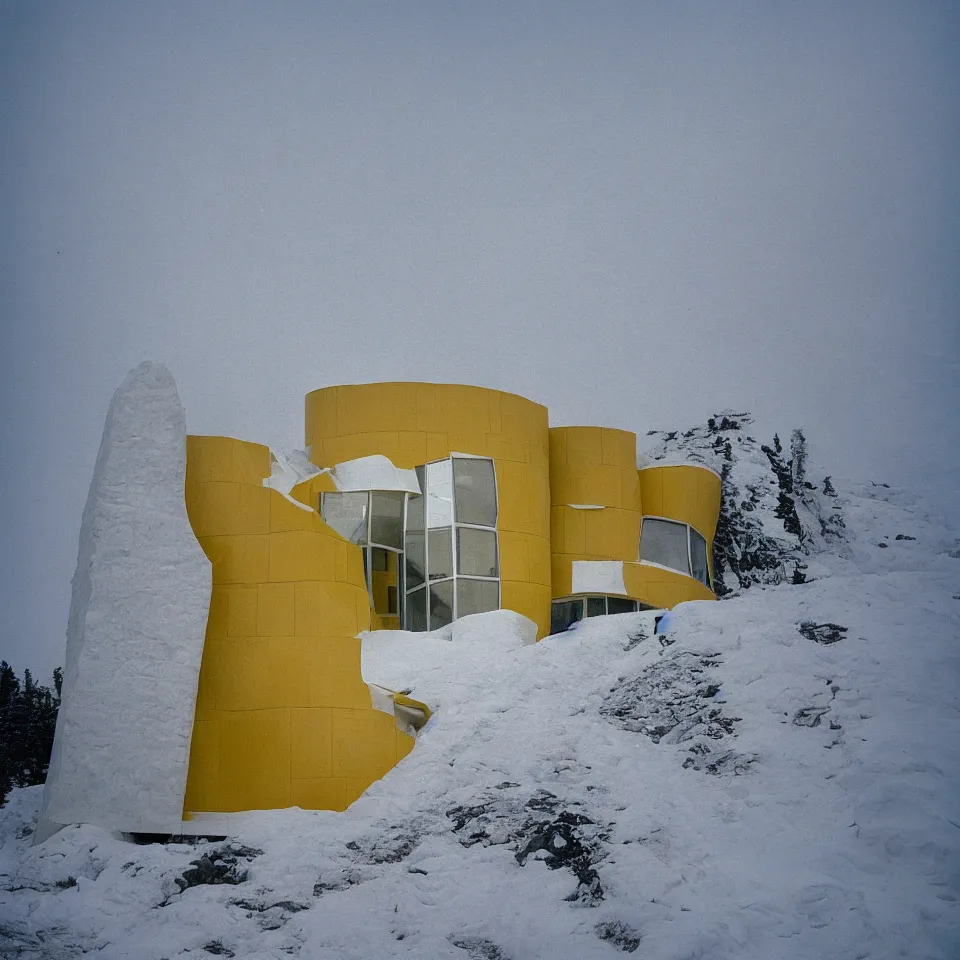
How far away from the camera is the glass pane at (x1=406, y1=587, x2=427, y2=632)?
19875 mm

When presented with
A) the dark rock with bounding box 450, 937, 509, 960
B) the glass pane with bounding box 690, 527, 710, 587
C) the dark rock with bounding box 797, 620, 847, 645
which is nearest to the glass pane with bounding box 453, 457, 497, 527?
the glass pane with bounding box 690, 527, 710, 587

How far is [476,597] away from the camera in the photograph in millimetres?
19938

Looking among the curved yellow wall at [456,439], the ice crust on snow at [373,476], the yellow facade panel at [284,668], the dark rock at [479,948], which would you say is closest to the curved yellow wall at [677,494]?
the curved yellow wall at [456,439]

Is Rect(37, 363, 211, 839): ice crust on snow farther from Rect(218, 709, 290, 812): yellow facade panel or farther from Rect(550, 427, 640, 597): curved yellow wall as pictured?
Rect(550, 427, 640, 597): curved yellow wall

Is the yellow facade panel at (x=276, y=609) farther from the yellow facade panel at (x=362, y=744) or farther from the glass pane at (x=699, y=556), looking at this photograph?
the glass pane at (x=699, y=556)

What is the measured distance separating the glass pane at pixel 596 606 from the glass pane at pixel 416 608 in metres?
3.20

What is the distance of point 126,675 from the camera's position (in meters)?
15.5

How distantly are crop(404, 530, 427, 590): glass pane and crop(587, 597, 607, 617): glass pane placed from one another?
3.26 metres

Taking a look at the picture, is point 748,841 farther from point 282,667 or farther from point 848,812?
point 282,667

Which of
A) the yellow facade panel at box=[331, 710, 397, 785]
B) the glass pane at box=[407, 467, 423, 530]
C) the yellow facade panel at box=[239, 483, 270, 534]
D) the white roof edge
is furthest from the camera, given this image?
the white roof edge

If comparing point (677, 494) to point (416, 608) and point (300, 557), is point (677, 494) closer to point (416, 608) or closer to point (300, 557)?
point (416, 608)

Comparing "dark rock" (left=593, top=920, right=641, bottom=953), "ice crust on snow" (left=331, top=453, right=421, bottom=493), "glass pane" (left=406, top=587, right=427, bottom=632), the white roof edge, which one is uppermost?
the white roof edge

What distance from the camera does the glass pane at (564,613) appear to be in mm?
21734

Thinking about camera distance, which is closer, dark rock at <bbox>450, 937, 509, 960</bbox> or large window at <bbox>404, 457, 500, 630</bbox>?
dark rock at <bbox>450, 937, 509, 960</bbox>
